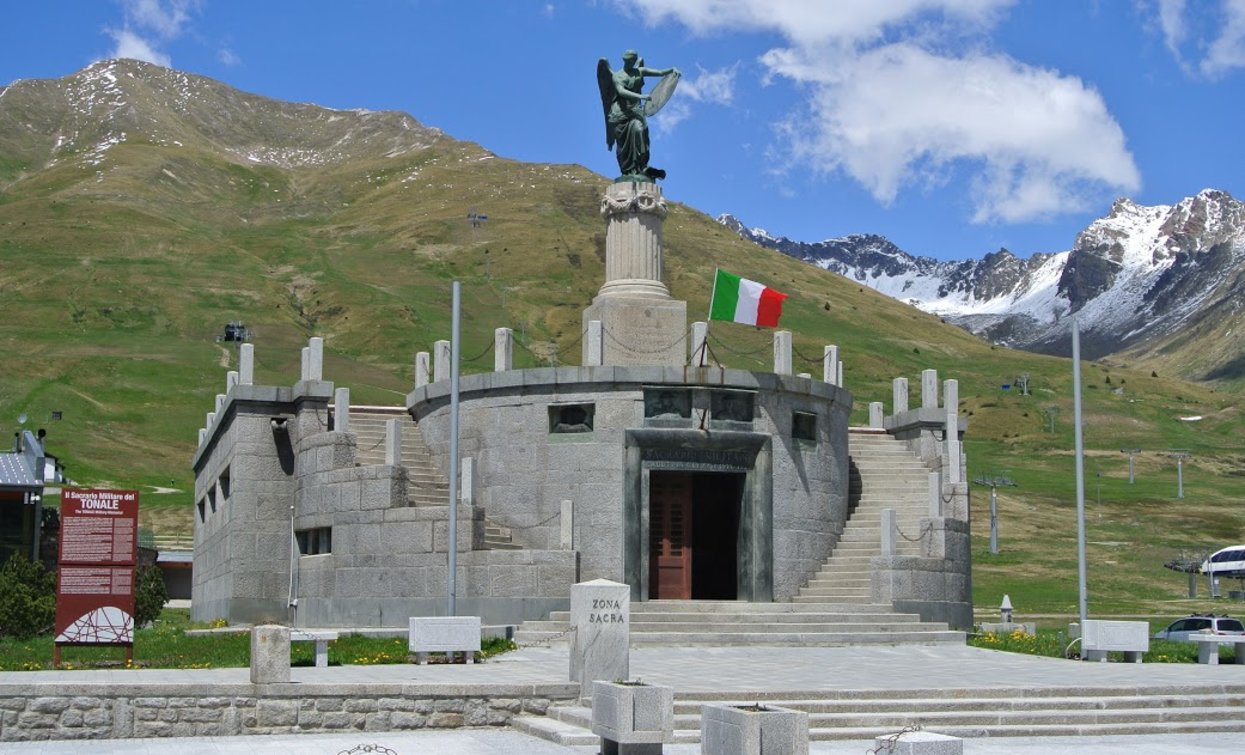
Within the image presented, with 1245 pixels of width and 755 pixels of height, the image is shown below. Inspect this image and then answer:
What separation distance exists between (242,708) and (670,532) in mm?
16076

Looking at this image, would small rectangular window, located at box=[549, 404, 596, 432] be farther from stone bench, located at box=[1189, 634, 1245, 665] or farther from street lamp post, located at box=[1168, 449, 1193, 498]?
street lamp post, located at box=[1168, 449, 1193, 498]

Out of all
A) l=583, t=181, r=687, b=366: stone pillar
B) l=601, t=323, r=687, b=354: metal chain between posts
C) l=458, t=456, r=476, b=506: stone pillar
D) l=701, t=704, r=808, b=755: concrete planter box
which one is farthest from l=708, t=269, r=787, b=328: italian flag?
l=701, t=704, r=808, b=755: concrete planter box

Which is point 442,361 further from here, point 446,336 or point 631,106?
point 446,336

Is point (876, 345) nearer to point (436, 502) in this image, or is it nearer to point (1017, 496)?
point (1017, 496)

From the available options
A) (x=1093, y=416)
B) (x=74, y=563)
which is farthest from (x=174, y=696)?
(x=1093, y=416)

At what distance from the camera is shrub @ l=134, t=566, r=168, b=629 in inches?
1556

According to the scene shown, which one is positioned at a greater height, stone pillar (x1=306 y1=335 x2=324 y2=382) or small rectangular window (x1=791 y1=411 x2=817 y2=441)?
stone pillar (x1=306 y1=335 x2=324 y2=382)

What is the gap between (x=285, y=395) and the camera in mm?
36031

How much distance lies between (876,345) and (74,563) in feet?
475

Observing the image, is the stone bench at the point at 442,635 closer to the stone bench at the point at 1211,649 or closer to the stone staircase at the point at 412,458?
the stone staircase at the point at 412,458

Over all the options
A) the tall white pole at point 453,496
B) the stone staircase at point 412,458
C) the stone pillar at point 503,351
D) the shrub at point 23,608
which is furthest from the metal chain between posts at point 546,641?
the shrub at point 23,608

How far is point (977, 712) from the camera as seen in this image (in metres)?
19.7

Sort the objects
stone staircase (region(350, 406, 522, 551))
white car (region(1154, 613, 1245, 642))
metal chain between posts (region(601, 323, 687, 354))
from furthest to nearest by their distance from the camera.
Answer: white car (region(1154, 613, 1245, 642)), metal chain between posts (region(601, 323, 687, 354)), stone staircase (region(350, 406, 522, 551))

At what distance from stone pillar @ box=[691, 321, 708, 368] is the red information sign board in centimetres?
1405
